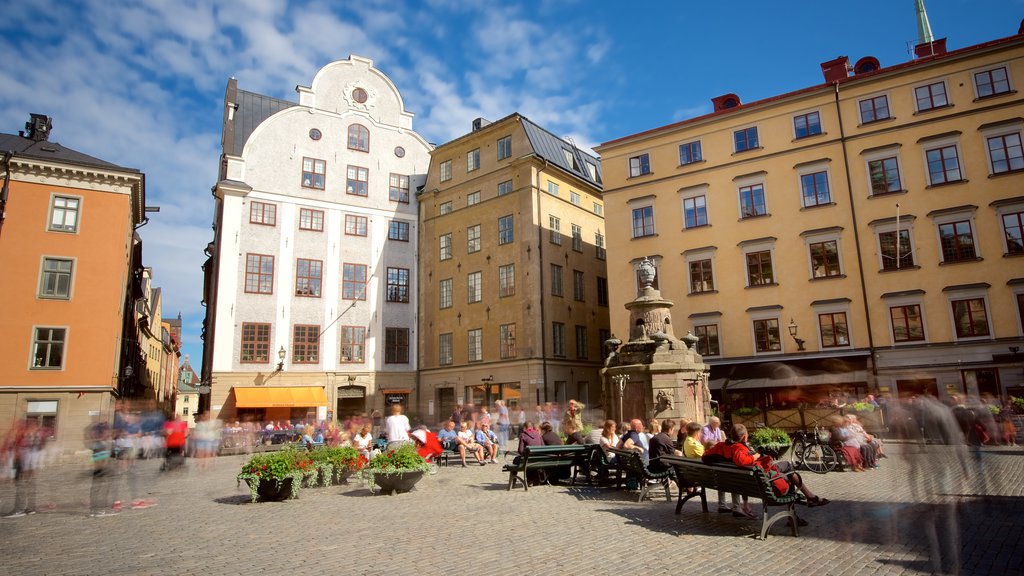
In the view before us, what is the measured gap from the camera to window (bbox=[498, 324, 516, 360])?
114 feet

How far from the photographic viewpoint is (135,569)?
22.8 feet

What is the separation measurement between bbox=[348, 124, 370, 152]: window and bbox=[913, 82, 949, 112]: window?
98.1 ft

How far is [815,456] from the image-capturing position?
47.1 ft

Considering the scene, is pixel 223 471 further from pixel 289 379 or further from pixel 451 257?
pixel 451 257

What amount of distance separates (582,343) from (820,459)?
23376 mm

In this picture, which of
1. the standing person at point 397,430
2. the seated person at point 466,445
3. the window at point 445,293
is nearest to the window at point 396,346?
the window at point 445,293

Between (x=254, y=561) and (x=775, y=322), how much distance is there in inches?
1052

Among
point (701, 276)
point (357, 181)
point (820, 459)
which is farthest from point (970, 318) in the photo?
point (357, 181)

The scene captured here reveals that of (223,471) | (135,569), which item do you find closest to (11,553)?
(135,569)

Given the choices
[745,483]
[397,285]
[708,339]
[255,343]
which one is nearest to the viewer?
[745,483]

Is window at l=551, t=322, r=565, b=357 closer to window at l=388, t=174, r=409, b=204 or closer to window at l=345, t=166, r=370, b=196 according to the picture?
window at l=388, t=174, r=409, b=204

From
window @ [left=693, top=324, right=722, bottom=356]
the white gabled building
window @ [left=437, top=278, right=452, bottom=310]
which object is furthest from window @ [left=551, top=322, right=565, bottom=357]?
the white gabled building

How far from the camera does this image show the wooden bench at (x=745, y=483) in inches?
303

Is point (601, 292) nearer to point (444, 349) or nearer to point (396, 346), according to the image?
point (444, 349)
